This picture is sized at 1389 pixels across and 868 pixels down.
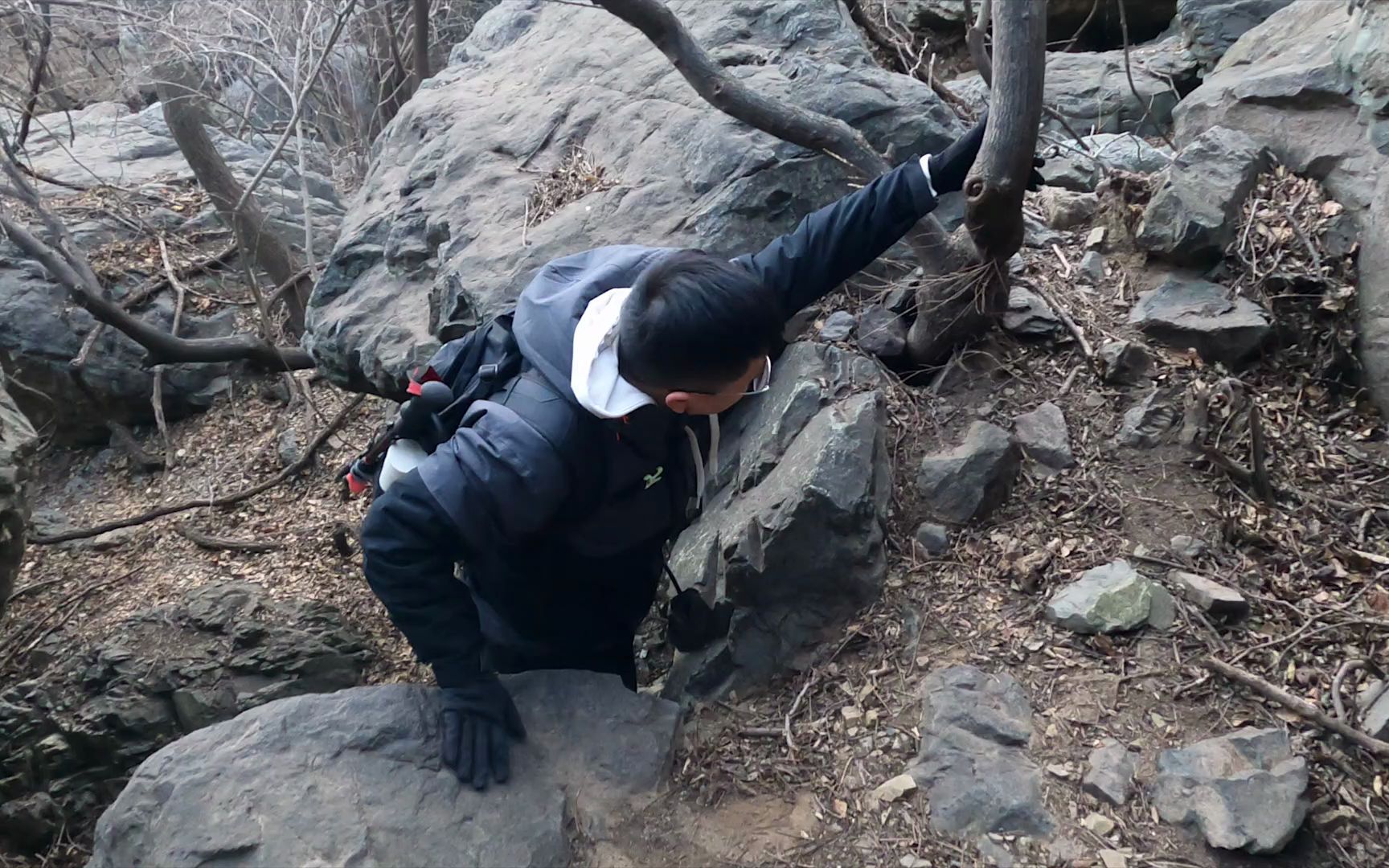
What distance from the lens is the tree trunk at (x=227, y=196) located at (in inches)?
261

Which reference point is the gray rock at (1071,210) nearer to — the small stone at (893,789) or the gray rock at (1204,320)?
the gray rock at (1204,320)

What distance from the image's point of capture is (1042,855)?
2.30 metres

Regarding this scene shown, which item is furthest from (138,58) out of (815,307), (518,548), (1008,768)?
(1008,768)

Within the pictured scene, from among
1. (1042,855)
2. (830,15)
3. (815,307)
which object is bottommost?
(1042,855)

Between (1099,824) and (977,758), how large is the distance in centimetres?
30

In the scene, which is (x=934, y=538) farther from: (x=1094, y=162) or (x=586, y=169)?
(x=586, y=169)

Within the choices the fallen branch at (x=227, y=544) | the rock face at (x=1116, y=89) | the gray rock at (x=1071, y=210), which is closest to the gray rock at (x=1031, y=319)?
the gray rock at (x=1071, y=210)

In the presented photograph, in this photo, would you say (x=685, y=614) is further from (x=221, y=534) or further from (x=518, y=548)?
(x=221, y=534)

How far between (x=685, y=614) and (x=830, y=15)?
2.92 meters

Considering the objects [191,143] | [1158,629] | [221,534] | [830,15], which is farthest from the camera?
[191,143]

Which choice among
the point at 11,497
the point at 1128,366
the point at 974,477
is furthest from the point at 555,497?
the point at 11,497

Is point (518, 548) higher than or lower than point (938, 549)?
higher

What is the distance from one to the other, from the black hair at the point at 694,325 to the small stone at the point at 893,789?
3.57 feet

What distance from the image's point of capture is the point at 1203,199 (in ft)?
11.5
